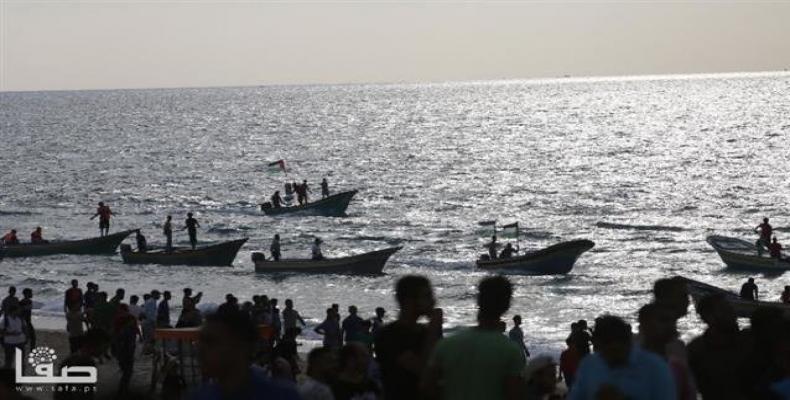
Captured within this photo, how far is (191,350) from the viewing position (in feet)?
53.9

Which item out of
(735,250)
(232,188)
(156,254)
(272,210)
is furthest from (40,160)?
(735,250)

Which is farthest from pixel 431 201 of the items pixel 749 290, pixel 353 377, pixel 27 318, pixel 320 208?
pixel 353 377

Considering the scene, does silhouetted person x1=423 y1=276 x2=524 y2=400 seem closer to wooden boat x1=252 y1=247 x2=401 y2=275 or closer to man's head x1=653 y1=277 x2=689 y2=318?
man's head x1=653 y1=277 x2=689 y2=318

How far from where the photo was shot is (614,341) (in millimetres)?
5941

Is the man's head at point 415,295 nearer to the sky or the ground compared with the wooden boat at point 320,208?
nearer to the sky

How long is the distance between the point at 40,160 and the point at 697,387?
11599cm

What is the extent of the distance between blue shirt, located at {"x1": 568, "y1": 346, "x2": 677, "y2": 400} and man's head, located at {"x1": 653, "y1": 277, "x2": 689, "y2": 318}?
860 millimetres

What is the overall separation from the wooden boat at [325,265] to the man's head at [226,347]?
119 ft

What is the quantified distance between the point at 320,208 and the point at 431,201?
52.4 feet

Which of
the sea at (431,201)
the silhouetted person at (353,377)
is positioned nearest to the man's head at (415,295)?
the silhouetted person at (353,377)

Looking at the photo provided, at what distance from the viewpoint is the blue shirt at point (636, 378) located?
5949 mm

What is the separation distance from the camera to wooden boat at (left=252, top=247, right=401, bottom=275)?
41.1 m

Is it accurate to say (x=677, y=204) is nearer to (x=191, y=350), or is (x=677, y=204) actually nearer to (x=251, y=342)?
(x=191, y=350)

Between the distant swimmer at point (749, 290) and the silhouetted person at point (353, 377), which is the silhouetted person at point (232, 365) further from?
the distant swimmer at point (749, 290)
